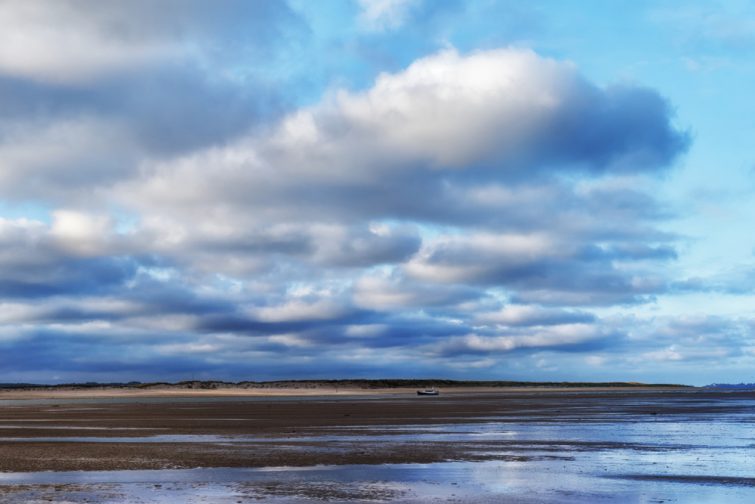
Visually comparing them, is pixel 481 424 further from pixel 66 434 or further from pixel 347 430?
pixel 66 434

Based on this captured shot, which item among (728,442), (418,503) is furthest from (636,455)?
(418,503)

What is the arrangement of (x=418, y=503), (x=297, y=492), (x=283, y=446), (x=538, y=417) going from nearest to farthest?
(x=418, y=503), (x=297, y=492), (x=283, y=446), (x=538, y=417)

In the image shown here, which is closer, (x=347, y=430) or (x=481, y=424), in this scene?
(x=347, y=430)

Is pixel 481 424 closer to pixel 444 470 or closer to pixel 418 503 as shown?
pixel 444 470

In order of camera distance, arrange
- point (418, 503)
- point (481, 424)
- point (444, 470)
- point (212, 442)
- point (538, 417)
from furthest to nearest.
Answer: point (538, 417)
point (481, 424)
point (212, 442)
point (444, 470)
point (418, 503)

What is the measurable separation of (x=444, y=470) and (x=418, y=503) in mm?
6495

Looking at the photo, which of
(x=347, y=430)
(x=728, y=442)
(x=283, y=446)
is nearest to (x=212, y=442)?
(x=283, y=446)

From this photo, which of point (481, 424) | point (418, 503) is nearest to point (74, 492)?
point (418, 503)

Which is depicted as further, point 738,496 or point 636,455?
point 636,455

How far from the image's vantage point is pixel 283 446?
113ft

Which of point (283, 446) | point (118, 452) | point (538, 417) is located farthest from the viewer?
point (538, 417)

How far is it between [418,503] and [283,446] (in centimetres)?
1593

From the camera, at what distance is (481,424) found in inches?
1953

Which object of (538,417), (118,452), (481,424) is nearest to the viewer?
(118,452)
